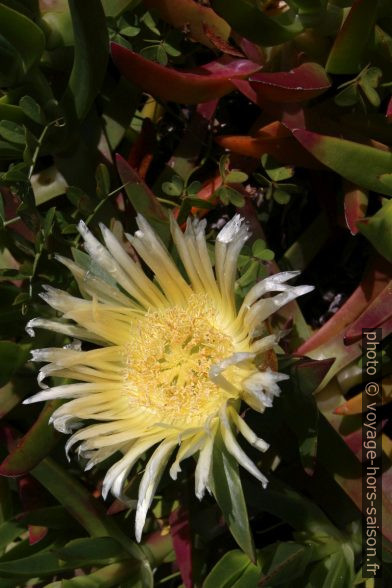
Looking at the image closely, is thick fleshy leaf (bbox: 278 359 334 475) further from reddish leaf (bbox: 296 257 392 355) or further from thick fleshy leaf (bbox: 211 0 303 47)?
thick fleshy leaf (bbox: 211 0 303 47)

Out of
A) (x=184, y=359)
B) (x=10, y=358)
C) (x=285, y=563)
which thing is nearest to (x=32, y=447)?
(x=10, y=358)

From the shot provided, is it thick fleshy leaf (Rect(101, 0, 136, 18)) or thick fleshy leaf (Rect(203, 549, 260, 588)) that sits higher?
thick fleshy leaf (Rect(101, 0, 136, 18))

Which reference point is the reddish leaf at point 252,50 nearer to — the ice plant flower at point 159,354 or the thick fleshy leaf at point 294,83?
the thick fleshy leaf at point 294,83

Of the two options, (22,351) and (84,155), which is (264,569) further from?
(84,155)

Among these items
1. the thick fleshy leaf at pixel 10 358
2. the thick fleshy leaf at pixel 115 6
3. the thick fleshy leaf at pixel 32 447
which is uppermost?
the thick fleshy leaf at pixel 115 6

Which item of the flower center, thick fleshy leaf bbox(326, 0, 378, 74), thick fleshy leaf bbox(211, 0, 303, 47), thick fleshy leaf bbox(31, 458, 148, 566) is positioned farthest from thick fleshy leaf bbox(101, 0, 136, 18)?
thick fleshy leaf bbox(31, 458, 148, 566)

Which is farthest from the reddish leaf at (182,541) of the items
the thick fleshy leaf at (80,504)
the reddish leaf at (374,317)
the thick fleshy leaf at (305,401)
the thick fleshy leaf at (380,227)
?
the thick fleshy leaf at (380,227)

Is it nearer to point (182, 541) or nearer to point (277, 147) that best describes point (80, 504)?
point (182, 541)
